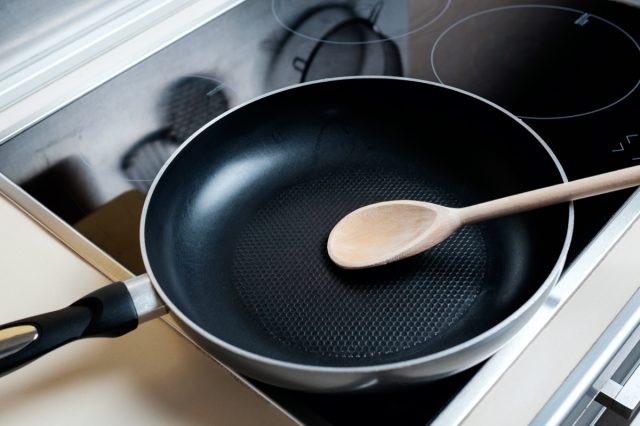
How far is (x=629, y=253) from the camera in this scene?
0.49 m

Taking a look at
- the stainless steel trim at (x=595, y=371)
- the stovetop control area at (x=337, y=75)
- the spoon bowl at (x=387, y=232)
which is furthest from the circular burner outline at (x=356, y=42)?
the stainless steel trim at (x=595, y=371)

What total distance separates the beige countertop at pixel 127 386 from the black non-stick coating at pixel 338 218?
3 centimetres

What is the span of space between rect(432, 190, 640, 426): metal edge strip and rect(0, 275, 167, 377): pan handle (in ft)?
0.65

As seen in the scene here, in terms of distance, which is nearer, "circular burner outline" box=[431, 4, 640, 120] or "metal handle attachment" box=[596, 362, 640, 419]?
"metal handle attachment" box=[596, 362, 640, 419]

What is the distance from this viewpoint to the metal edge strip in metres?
0.41

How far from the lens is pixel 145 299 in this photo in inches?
16.8

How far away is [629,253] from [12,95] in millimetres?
648

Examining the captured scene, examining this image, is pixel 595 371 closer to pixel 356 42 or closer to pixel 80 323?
pixel 80 323

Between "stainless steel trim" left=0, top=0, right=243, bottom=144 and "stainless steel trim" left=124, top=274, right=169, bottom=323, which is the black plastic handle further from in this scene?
"stainless steel trim" left=0, top=0, right=243, bottom=144

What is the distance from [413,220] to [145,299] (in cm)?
21

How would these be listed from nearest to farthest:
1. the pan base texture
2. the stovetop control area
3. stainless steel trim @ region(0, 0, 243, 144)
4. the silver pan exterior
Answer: the silver pan exterior, the pan base texture, the stovetop control area, stainless steel trim @ region(0, 0, 243, 144)

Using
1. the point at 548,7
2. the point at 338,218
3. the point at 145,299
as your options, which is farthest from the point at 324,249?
the point at 548,7

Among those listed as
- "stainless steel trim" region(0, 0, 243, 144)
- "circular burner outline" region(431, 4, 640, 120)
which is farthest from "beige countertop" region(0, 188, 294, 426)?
"circular burner outline" region(431, 4, 640, 120)

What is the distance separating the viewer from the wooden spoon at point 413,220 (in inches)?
18.0
